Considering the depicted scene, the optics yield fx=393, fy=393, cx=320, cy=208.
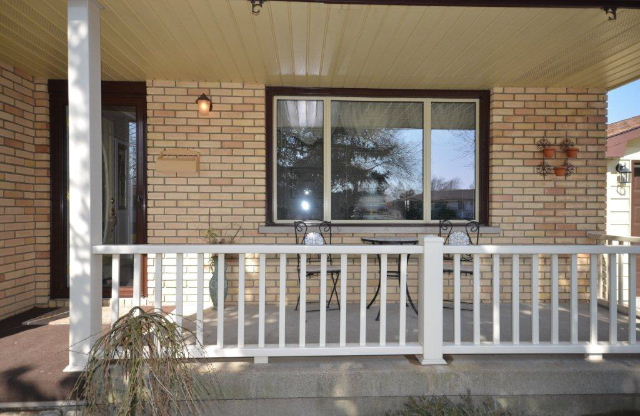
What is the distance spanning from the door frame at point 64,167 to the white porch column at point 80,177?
5.39 feet

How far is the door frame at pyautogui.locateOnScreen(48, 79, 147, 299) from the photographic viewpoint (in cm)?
400

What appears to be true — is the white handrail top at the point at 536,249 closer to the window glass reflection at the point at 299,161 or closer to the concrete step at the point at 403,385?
the concrete step at the point at 403,385

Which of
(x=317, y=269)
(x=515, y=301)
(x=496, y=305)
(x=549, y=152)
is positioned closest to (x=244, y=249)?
(x=317, y=269)

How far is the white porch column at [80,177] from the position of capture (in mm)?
2393

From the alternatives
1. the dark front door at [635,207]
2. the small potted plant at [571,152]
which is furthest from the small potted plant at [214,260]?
the dark front door at [635,207]

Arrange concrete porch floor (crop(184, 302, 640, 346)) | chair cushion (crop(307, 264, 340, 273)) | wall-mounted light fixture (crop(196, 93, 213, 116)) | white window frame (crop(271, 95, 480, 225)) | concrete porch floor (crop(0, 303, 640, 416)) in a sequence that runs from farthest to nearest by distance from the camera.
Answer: white window frame (crop(271, 95, 480, 225)) < wall-mounted light fixture (crop(196, 93, 213, 116)) < chair cushion (crop(307, 264, 340, 273)) < concrete porch floor (crop(184, 302, 640, 346)) < concrete porch floor (crop(0, 303, 640, 416))

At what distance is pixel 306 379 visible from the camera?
240cm

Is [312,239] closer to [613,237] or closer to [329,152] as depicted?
[329,152]

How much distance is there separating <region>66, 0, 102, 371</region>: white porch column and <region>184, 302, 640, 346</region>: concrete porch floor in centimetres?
65

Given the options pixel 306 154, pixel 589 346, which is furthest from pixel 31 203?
pixel 589 346

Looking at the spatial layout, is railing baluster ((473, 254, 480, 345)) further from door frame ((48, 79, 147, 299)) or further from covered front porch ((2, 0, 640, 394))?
door frame ((48, 79, 147, 299))

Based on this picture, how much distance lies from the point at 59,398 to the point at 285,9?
279cm

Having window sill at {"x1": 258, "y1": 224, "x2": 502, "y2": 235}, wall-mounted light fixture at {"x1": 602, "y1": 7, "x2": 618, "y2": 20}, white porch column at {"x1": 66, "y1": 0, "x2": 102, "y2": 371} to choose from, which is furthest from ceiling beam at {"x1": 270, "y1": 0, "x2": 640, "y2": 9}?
window sill at {"x1": 258, "y1": 224, "x2": 502, "y2": 235}

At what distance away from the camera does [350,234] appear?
416 cm
